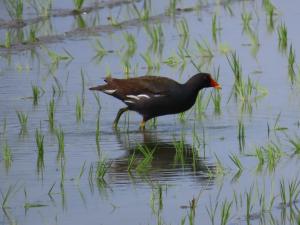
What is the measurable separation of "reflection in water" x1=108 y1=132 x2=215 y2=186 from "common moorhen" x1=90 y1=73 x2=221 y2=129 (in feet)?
2.83

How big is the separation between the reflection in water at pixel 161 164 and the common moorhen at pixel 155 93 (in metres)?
0.86

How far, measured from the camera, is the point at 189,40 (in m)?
14.4

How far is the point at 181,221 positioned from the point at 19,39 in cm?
751

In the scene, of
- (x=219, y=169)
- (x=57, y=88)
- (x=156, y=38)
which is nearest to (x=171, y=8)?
(x=156, y=38)

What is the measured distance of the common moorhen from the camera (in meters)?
11.1

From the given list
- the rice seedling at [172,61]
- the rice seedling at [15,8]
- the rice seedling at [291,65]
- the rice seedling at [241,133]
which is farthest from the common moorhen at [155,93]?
the rice seedling at [15,8]

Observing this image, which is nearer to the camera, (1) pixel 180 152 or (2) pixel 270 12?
(1) pixel 180 152

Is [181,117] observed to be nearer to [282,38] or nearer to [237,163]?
[237,163]

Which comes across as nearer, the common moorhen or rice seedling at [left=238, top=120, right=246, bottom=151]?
rice seedling at [left=238, top=120, right=246, bottom=151]

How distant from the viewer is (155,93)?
11227 mm

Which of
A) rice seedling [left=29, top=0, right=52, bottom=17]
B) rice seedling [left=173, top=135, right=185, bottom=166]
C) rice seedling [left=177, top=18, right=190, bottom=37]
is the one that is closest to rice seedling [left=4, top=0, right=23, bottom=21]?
rice seedling [left=29, top=0, right=52, bottom=17]

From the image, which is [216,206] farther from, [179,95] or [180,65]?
[180,65]

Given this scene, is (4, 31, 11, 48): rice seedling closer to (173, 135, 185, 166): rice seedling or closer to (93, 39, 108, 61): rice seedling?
(93, 39, 108, 61): rice seedling

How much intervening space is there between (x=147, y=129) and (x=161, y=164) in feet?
5.48
